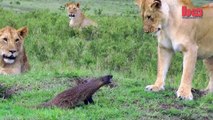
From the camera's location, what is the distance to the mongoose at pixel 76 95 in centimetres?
575

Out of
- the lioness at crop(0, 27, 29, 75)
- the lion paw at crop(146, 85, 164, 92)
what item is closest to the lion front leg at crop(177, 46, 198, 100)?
the lion paw at crop(146, 85, 164, 92)

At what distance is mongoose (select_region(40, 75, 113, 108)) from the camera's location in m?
5.75

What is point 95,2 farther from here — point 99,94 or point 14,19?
point 99,94

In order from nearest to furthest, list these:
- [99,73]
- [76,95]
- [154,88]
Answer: [76,95], [154,88], [99,73]

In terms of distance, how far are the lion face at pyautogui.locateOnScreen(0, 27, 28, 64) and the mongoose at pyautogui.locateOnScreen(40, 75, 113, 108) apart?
6.51ft

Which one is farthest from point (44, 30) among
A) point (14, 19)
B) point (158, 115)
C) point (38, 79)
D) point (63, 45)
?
point (158, 115)

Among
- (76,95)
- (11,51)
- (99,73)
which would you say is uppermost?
(11,51)

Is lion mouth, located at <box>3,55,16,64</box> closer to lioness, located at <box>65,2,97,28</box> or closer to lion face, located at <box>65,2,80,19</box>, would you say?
lioness, located at <box>65,2,97,28</box>

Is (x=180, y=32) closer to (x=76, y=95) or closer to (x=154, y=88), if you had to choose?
(x=154, y=88)

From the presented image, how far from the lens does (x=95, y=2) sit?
2617 cm

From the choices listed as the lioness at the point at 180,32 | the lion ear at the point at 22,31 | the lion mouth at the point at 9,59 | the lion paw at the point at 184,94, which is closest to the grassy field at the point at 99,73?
the lion paw at the point at 184,94

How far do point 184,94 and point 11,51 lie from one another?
2.32m

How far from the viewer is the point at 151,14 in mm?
6473

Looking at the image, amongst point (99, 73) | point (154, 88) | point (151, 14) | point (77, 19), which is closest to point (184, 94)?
point (154, 88)
